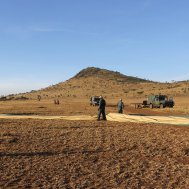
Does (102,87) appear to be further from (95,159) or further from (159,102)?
(95,159)

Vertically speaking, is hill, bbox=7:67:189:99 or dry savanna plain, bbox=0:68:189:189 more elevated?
hill, bbox=7:67:189:99

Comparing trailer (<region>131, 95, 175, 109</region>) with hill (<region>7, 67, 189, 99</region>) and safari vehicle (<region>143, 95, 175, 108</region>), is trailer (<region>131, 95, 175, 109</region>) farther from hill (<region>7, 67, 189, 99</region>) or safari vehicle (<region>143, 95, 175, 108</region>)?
hill (<region>7, 67, 189, 99</region>)

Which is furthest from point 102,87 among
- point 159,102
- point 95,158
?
point 95,158

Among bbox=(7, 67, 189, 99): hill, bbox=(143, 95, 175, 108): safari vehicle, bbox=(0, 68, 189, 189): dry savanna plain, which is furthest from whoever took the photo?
bbox=(7, 67, 189, 99): hill

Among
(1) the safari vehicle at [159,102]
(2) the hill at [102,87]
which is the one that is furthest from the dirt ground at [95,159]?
(2) the hill at [102,87]

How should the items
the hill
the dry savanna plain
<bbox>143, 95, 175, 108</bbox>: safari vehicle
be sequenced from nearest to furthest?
the dry savanna plain
<bbox>143, 95, 175, 108</bbox>: safari vehicle
the hill

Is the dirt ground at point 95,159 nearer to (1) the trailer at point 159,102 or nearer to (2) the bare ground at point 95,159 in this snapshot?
(2) the bare ground at point 95,159

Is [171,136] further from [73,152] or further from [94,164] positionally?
[94,164]

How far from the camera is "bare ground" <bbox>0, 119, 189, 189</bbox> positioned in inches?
446

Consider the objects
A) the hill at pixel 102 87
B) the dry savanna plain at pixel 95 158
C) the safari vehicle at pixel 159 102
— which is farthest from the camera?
the hill at pixel 102 87

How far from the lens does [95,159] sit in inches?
568

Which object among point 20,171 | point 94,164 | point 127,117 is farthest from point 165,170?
point 127,117

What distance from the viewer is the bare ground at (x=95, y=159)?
11.3 meters

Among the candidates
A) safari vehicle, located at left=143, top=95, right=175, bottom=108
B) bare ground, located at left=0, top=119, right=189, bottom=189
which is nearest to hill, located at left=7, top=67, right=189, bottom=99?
safari vehicle, located at left=143, top=95, right=175, bottom=108
